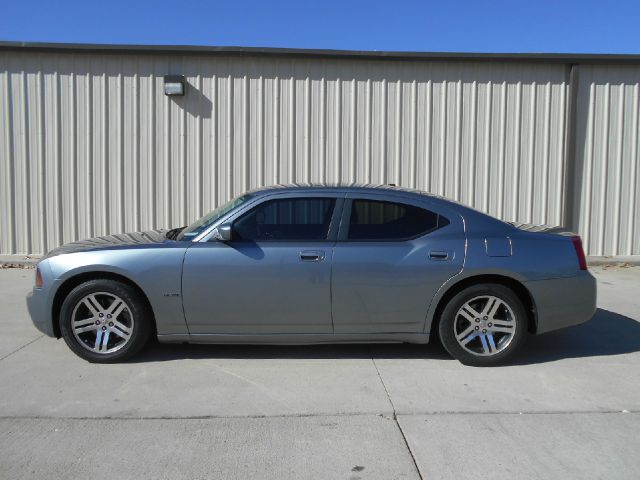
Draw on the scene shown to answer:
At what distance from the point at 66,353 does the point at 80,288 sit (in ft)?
2.83

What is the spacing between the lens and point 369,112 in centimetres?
952

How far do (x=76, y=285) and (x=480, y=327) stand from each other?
348 cm

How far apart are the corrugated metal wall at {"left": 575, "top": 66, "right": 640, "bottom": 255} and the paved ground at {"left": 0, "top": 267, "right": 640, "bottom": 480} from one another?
4.82 meters

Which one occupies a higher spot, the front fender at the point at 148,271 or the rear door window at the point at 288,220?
the rear door window at the point at 288,220

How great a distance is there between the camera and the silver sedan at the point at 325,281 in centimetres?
467

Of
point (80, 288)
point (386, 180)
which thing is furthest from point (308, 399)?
point (386, 180)

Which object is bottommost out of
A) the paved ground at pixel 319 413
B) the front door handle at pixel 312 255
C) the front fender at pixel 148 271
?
the paved ground at pixel 319 413

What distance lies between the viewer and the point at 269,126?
373 inches

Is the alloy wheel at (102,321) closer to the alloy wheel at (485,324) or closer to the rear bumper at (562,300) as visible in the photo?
the alloy wheel at (485,324)

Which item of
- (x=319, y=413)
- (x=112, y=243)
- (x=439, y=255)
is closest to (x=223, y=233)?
(x=112, y=243)

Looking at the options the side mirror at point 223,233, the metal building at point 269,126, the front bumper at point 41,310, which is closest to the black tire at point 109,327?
the front bumper at point 41,310

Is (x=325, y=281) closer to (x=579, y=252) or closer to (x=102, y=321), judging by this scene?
(x=102, y=321)

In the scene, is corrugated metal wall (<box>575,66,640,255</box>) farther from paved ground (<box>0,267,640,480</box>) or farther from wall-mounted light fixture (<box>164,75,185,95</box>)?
wall-mounted light fixture (<box>164,75,185,95</box>)

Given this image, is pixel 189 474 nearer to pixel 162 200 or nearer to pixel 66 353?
pixel 66 353
